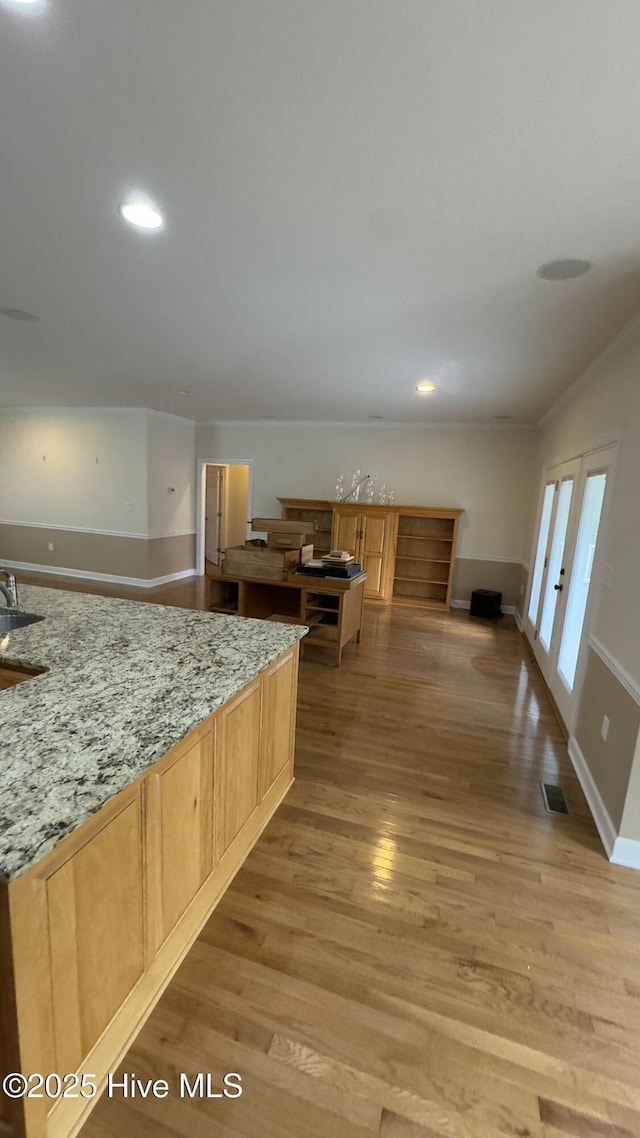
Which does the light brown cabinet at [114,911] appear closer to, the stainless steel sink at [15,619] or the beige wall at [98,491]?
the stainless steel sink at [15,619]

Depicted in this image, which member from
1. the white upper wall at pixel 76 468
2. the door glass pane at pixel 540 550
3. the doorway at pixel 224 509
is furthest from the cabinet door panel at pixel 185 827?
the doorway at pixel 224 509

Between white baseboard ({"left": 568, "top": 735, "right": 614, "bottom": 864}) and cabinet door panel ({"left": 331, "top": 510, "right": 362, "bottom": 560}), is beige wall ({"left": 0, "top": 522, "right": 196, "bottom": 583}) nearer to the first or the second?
cabinet door panel ({"left": 331, "top": 510, "right": 362, "bottom": 560})

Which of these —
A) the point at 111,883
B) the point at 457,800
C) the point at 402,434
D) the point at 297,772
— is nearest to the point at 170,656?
the point at 111,883

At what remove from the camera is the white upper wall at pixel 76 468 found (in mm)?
6430

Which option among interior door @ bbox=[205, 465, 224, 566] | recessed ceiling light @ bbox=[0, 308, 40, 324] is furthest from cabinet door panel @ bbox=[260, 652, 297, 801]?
interior door @ bbox=[205, 465, 224, 566]

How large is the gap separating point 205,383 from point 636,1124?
5.21 meters

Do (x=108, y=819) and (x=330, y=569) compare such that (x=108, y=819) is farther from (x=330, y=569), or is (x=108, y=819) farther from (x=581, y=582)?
(x=581, y=582)

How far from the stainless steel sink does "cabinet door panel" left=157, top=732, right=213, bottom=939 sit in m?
1.22

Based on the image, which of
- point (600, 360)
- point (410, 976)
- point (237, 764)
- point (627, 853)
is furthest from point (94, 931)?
point (600, 360)

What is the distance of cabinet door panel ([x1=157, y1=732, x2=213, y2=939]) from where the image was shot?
4.17 feet

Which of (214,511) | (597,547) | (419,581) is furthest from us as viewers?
(214,511)

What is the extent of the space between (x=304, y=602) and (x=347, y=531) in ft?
8.88

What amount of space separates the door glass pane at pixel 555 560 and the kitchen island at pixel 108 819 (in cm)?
302

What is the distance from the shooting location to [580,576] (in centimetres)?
321
